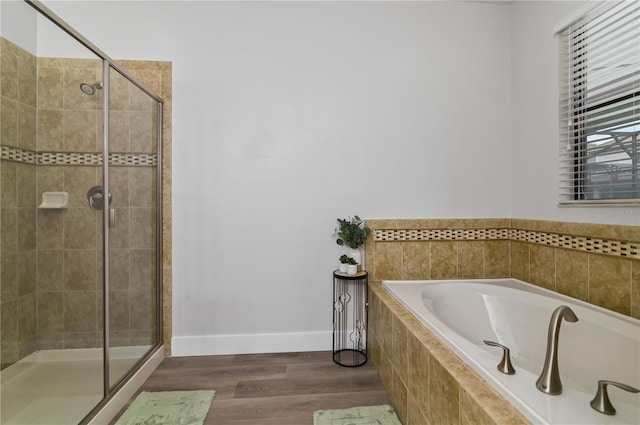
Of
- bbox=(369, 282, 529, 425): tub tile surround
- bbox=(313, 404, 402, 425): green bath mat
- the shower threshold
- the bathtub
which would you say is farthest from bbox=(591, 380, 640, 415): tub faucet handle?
the shower threshold

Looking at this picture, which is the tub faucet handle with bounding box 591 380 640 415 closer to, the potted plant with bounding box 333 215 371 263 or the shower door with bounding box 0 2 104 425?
the potted plant with bounding box 333 215 371 263

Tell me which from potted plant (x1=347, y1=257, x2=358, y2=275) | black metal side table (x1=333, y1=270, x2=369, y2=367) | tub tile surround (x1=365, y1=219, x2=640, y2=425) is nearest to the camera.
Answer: tub tile surround (x1=365, y1=219, x2=640, y2=425)

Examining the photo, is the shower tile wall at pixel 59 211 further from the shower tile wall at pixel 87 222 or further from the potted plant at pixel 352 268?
the potted plant at pixel 352 268

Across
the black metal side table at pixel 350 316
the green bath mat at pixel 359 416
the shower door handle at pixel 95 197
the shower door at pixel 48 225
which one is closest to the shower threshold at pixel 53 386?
the shower door at pixel 48 225

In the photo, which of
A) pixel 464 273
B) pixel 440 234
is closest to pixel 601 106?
pixel 440 234

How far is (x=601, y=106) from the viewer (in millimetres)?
1634

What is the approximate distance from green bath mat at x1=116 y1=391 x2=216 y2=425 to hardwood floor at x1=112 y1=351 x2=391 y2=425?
0.05 meters

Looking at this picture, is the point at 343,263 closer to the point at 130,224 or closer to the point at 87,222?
the point at 130,224

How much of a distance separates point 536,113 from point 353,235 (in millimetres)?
1497

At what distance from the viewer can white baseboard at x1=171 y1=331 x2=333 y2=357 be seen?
2.14 meters

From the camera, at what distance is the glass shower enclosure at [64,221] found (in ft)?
3.79

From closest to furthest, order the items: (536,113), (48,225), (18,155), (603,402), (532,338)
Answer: (603,402) → (18,155) → (48,225) → (532,338) → (536,113)

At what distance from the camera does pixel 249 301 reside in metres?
2.19

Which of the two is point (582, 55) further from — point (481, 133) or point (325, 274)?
point (325, 274)
